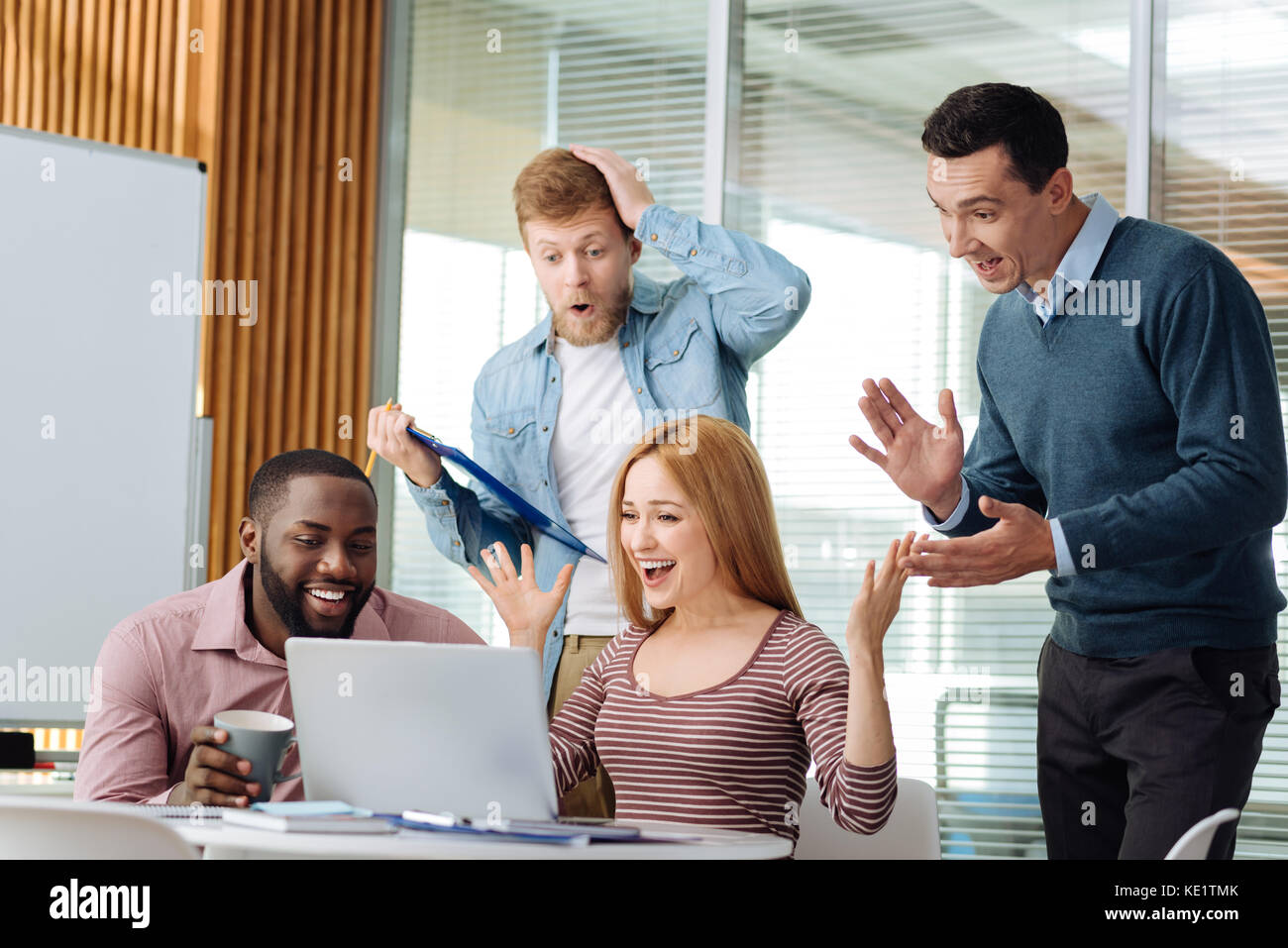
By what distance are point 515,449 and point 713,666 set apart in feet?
3.36

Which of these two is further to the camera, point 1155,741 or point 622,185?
point 622,185

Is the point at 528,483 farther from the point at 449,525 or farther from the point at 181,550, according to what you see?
the point at 181,550

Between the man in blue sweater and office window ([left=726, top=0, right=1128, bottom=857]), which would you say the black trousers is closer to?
the man in blue sweater

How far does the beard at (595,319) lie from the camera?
9.43 feet

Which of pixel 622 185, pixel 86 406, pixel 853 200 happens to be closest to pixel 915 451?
pixel 622 185

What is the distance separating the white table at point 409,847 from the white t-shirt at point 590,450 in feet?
4.00

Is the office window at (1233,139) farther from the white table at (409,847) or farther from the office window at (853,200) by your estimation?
the white table at (409,847)

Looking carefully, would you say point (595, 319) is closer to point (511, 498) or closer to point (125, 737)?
point (511, 498)

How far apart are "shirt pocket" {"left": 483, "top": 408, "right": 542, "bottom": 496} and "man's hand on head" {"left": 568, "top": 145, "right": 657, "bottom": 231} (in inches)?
19.0

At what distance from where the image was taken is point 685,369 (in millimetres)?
2887

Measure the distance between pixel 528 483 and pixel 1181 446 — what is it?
1396 mm

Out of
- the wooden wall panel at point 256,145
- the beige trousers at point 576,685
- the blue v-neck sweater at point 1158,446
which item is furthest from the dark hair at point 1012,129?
the wooden wall panel at point 256,145
